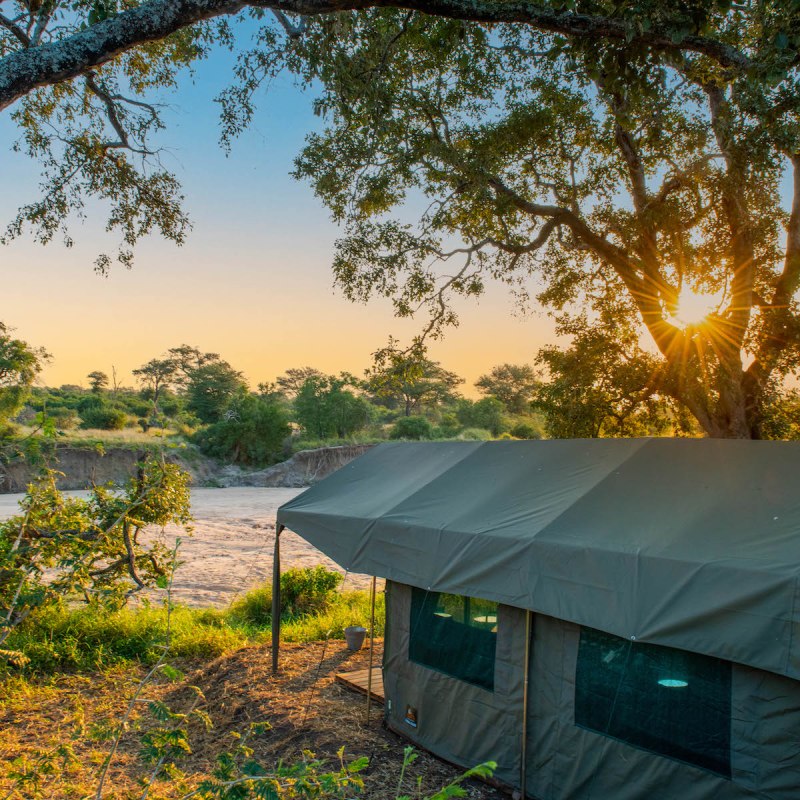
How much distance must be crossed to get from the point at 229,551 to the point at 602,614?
1766cm

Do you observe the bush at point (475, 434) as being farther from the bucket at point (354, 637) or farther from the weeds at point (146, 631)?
the bucket at point (354, 637)

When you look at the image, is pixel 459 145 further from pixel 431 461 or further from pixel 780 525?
pixel 780 525

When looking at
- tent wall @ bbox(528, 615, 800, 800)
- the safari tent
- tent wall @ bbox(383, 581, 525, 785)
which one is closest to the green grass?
tent wall @ bbox(383, 581, 525, 785)

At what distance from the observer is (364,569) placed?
21.7 feet

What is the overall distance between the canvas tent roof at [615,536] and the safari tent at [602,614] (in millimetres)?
13

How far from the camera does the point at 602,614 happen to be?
459 cm

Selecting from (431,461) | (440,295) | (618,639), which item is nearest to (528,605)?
(618,639)

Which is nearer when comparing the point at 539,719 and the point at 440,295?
the point at 539,719

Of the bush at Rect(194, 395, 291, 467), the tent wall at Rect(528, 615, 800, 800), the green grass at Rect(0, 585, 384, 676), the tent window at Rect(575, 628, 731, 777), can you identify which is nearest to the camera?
the tent wall at Rect(528, 615, 800, 800)

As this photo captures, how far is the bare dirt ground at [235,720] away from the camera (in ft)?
18.9

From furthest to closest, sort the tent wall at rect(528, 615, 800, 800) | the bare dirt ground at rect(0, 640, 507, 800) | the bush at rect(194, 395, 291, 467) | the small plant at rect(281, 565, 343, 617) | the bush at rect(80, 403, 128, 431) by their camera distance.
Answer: the bush at rect(80, 403, 128, 431), the bush at rect(194, 395, 291, 467), the small plant at rect(281, 565, 343, 617), the bare dirt ground at rect(0, 640, 507, 800), the tent wall at rect(528, 615, 800, 800)

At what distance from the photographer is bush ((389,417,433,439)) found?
53312 millimetres

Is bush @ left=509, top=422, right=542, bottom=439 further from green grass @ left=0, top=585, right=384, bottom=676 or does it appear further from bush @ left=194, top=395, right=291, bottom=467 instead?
green grass @ left=0, top=585, right=384, bottom=676

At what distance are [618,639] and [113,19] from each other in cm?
603
